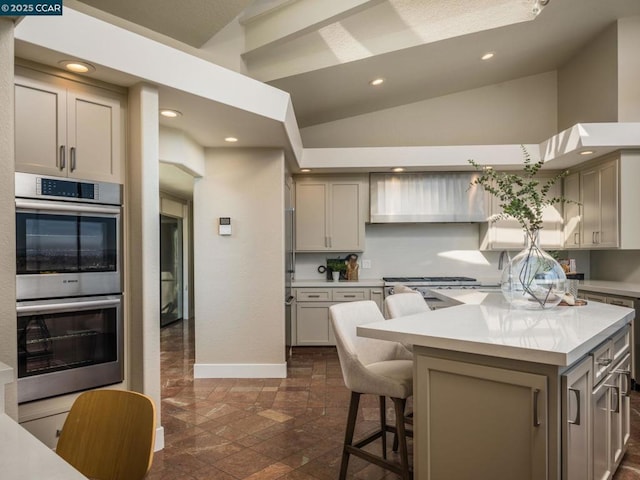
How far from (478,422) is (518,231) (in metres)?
4.15

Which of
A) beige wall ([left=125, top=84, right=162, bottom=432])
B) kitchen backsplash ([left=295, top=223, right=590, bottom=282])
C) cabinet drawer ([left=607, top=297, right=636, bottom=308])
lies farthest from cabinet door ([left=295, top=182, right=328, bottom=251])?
cabinet drawer ([left=607, top=297, right=636, bottom=308])

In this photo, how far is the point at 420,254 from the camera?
18.5 feet

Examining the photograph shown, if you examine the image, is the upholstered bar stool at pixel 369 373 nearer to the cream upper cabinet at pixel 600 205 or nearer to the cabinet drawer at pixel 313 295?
the cabinet drawer at pixel 313 295

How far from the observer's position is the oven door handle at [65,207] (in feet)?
6.87

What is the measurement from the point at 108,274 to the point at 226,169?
6.29 ft

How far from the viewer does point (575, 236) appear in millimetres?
4902

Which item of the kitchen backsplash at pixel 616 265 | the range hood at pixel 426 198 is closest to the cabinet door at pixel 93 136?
the range hood at pixel 426 198

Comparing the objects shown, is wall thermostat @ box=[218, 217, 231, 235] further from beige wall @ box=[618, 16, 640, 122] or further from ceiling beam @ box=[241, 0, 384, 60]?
beige wall @ box=[618, 16, 640, 122]

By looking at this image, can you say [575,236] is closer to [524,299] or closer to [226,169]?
[524,299]

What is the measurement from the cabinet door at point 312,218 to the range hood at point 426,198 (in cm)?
65

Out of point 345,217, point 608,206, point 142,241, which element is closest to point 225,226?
point 142,241

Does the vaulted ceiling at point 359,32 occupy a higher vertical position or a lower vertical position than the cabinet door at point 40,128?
higher

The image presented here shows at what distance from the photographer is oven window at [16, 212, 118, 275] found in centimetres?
211

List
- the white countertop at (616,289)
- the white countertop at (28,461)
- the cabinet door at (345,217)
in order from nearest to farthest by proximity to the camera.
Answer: the white countertop at (28,461) < the white countertop at (616,289) < the cabinet door at (345,217)
